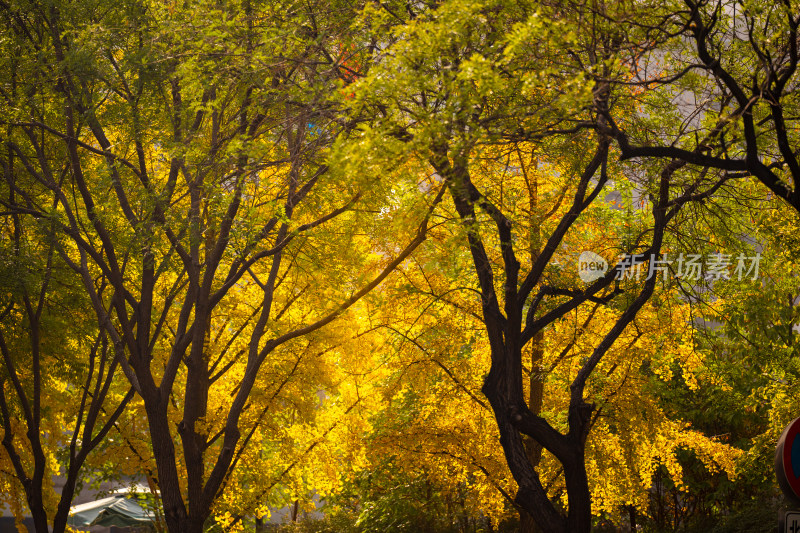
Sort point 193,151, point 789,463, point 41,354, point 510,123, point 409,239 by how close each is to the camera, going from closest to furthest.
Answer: point 789,463 → point 510,123 → point 193,151 → point 409,239 → point 41,354

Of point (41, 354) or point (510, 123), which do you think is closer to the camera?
point (510, 123)

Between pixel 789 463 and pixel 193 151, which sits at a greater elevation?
pixel 193 151

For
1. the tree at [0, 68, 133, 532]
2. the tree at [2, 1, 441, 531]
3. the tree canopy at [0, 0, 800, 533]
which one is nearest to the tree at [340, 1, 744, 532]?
the tree canopy at [0, 0, 800, 533]

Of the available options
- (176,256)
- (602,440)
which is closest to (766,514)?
(602,440)

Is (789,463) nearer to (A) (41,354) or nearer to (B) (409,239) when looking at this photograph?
(B) (409,239)

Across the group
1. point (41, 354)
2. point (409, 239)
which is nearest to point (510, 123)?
point (409, 239)

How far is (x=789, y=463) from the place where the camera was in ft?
18.0

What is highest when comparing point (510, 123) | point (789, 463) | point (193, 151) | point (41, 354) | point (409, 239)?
point (409, 239)

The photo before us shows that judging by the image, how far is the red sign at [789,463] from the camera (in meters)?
5.39

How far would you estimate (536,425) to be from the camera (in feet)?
29.8

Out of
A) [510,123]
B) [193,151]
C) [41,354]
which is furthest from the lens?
[41,354]

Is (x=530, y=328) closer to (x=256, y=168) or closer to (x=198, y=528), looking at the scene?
(x=256, y=168)

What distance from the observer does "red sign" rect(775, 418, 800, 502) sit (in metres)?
5.39

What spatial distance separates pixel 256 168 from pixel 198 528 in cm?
541
